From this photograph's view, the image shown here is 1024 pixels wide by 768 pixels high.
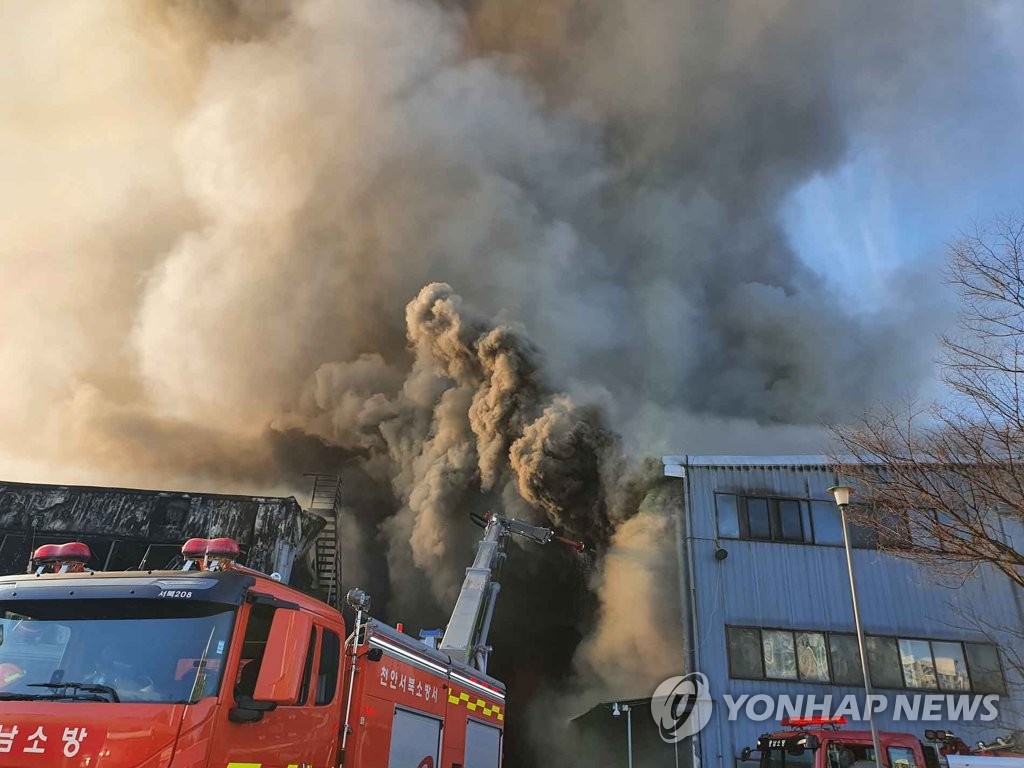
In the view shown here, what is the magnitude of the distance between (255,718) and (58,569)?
221 cm

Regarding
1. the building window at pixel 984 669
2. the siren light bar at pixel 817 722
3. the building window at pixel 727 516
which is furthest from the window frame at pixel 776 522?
the siren light bar at pixel 817 722

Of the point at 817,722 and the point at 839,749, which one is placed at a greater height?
the point at 817,722

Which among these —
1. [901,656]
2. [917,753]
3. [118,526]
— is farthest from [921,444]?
[118,526]

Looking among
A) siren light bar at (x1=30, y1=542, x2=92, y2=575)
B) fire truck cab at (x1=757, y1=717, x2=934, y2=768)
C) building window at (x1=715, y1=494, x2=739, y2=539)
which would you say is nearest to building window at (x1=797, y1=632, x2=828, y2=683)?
building window at (x1=715, y1=494, x2=739, y2=539)

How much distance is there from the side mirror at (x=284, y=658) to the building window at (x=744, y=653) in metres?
12.6

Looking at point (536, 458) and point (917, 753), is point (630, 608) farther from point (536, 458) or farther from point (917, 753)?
point (917, 753)

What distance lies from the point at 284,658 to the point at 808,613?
14101 millimetres

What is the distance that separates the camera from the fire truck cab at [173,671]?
407cm

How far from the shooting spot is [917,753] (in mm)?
8688

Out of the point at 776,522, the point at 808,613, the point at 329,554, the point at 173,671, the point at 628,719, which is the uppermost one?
the point at 329,554

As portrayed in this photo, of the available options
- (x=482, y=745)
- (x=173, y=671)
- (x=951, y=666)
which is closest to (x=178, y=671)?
(x=173, y=671)

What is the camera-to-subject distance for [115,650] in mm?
4496

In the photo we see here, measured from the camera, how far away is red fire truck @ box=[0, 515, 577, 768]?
408 cm

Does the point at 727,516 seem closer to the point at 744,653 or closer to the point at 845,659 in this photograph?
the point at 744,653
